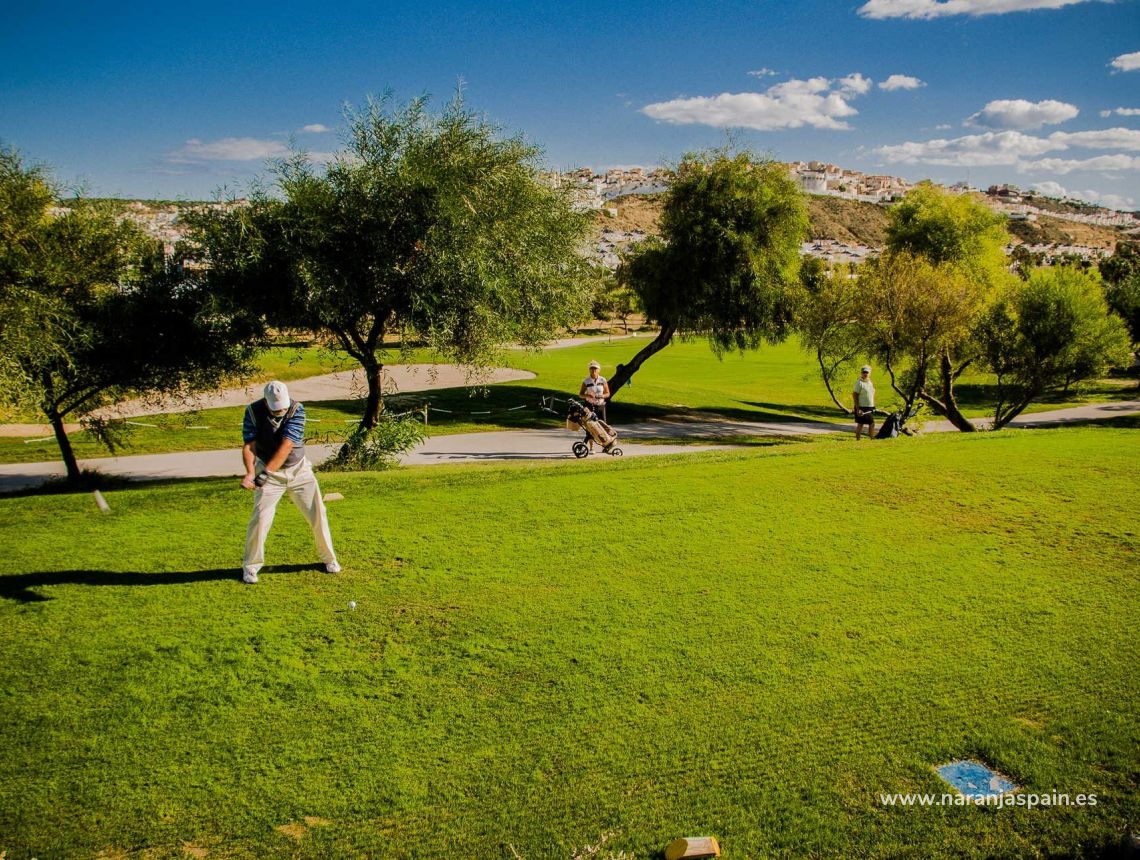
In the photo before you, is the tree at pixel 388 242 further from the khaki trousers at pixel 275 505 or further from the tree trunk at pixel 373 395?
the khaki trousers at pixel 275 505

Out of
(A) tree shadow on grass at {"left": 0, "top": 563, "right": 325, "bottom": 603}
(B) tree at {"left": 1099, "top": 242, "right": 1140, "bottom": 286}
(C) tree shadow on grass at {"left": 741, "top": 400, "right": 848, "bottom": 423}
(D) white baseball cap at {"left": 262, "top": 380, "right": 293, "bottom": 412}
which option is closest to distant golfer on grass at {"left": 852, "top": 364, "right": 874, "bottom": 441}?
(C) tree shadow on grass at {"left": 741, "top": 400, "right": 848, "bottom": 423}

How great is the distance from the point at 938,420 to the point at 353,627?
34.2m

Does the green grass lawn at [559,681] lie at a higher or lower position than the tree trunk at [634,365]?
lower

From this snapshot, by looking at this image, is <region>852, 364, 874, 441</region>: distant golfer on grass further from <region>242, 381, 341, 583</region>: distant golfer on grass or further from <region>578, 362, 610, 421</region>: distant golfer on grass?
<region>242, 381, 341, 583</region>: distant golfer on grass

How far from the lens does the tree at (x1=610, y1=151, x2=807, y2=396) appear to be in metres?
28.3

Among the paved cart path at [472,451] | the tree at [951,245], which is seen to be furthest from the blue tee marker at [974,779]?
the tree at [951,245]

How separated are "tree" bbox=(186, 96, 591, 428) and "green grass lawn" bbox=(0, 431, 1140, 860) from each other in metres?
5.71

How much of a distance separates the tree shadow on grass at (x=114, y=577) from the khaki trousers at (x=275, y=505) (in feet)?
1.12

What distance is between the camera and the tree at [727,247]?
28.3 meters

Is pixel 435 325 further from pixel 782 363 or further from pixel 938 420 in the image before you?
pixel 782 363

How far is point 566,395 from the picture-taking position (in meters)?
33.7

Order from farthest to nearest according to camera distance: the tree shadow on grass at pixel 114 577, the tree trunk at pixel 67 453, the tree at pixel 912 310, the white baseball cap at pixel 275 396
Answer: the tree at pixel 912 310
the tree trunk at pixel 67 453
the tree shadow on grass at pixel 114 577
the white baseball cap at pixel 275 396

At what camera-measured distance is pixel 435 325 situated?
49.1 feet

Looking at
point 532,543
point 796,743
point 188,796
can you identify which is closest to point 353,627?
point 188,796
